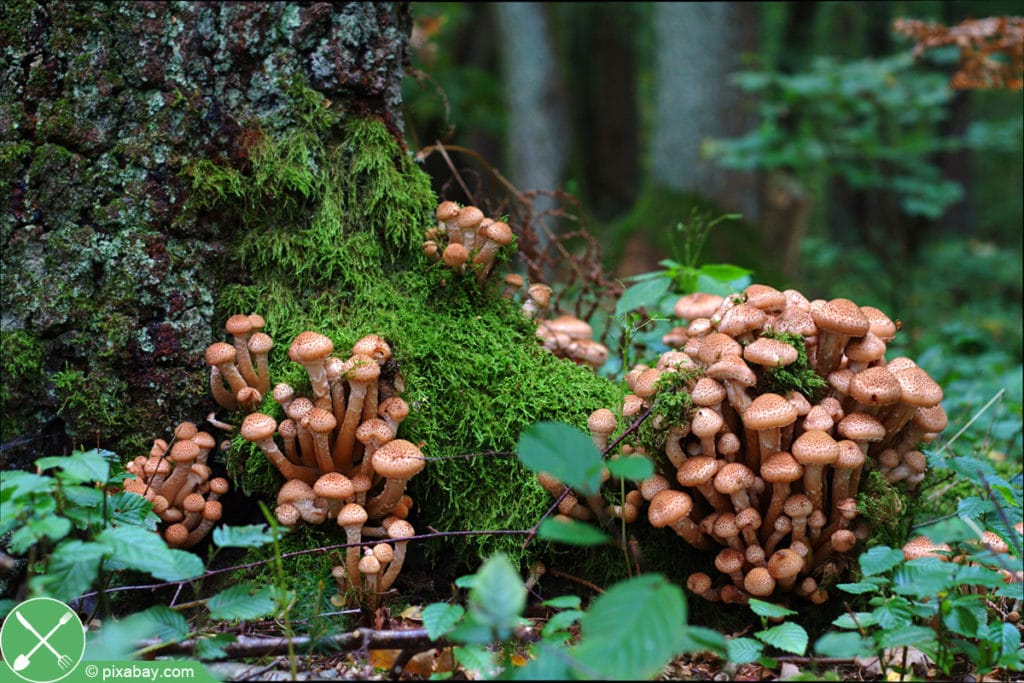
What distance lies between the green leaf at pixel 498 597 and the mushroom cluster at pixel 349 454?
34.0 inches

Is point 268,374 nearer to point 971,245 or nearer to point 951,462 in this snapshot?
point 951,462

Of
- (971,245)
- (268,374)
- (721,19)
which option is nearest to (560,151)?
(721,19)

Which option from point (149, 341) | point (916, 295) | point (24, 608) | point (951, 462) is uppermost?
point (149, 341)

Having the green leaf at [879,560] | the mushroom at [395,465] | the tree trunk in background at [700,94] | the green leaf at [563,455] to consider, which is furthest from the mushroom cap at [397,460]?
the tree trunk in background at [700,94]

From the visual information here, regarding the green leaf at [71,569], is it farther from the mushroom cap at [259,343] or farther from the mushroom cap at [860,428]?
the mushroom cap at [860,428]

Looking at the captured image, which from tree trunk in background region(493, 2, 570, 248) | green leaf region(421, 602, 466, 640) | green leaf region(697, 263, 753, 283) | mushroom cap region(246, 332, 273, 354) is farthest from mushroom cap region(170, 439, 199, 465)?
tree trunk in background region(493, 2, 570, 248)

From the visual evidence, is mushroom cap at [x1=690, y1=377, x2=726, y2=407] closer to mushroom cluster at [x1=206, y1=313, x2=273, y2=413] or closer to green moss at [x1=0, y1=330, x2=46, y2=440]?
mushroom cluster at [x1=206, y1=313, x2=273, y2=413]

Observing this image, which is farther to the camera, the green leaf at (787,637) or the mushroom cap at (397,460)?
the mushroom cap at (397,460)

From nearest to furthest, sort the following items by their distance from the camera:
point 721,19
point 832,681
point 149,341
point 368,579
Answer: point 832,681 < point 368,579 < point 149,341 < point 721,19

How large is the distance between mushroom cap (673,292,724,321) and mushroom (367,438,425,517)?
1797 millimetres

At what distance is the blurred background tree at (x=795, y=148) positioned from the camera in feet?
26.4

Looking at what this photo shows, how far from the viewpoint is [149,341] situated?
2.87 meters

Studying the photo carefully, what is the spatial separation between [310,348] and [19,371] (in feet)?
4.02

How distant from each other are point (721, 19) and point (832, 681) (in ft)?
30.5
